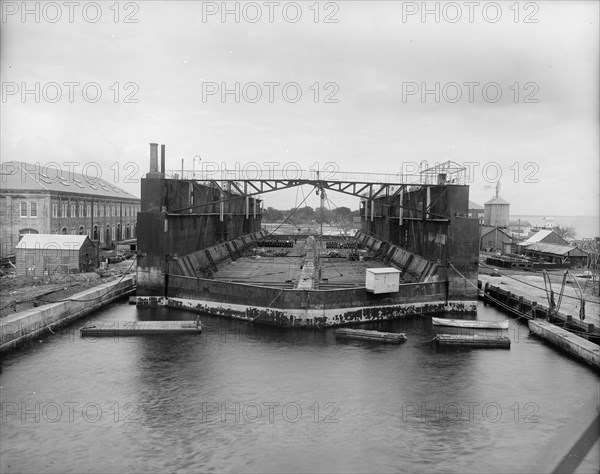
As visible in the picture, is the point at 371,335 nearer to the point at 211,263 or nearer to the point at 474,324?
the point at 474,324

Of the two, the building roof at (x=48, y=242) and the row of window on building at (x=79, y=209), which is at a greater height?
the row of window on building at (x=79, y=209)

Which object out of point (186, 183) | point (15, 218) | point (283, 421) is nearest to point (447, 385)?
point (283, 421)

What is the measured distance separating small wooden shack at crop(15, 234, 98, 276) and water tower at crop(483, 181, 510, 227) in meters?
65.3

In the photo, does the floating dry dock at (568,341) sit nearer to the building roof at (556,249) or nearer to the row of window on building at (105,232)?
the building roof at (556,249)

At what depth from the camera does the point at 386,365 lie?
53.1ft

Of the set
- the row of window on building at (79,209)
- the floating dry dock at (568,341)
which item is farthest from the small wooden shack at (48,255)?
the floating dry dock at (568,341)

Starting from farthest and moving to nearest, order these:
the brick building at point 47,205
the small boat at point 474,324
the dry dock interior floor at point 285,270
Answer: the brick building at point 47,205 < the dry dock interior floor at point 285,270 < the small boat at point 474,324

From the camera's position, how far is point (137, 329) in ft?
63.0

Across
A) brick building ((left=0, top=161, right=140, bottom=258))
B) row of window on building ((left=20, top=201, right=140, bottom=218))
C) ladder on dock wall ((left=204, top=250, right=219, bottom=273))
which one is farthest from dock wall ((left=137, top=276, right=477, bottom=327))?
row of window on building ((left=20, top=201, right=140, bottom=218))

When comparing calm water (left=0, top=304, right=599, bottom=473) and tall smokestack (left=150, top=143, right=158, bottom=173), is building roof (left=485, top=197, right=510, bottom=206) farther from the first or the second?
tall smokestack (left=150, top=143, right=158, bottom=173)

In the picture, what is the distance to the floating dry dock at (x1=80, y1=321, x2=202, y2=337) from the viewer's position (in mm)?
19000

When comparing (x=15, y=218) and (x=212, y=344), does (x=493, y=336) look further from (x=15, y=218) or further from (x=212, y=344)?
(x=15, y=218)

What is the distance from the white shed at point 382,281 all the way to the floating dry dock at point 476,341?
3.90 metres

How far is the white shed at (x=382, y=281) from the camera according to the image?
21.6 meters
